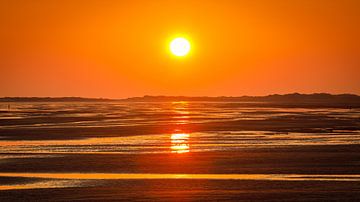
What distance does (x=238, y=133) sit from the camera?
5278cm

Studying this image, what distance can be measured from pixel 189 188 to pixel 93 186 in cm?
321

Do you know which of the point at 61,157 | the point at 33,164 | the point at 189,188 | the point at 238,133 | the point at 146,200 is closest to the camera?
the point at 146,200

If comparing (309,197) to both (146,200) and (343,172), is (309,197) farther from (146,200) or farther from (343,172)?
(343,172)

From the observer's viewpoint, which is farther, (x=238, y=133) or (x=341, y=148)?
(x=238, y=133)

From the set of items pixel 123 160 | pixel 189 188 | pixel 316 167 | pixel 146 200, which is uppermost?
pixel 123 160

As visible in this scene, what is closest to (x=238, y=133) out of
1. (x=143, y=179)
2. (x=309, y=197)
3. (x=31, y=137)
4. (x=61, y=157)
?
(x=31, y=137)

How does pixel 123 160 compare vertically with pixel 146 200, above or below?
above

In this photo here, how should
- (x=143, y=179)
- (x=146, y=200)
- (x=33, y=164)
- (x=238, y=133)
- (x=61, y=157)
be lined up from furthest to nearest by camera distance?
(x=238, y=133)
(x=61, y=157)
(x=33, y=164)
(x=143, y=179)
(x=146, y=200)

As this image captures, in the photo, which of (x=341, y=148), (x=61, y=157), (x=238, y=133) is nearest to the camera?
(x=61, y=157)

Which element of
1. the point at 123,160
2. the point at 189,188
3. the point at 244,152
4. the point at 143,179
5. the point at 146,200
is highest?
the point at 244,152

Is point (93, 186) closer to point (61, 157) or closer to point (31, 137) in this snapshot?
point (61, 157)

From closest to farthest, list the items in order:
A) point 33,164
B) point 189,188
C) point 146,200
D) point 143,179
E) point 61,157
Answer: point 146,200
point 189,188
point 143,179
point 33,164
point 61,157

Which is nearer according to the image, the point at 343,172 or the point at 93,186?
the point at 93,186

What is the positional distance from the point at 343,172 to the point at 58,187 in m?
10.8
